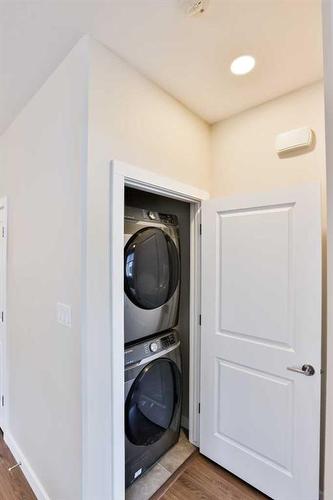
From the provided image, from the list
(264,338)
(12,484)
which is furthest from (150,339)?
(12,484)

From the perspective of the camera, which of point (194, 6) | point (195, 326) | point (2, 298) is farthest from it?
point (2, 298)

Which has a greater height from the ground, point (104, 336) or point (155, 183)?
point (155, 183)

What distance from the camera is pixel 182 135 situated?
1768 millimetres

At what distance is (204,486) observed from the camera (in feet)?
5.43

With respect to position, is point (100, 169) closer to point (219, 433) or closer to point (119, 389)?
point (119, 389)

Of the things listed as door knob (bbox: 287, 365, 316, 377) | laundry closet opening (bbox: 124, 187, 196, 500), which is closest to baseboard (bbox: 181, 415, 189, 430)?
laundry closet opening (bbox: 124, 187, 196, 500)

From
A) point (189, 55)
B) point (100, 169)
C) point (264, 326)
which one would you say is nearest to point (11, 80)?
point (100, 169)

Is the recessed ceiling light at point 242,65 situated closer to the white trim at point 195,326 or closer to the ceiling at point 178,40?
the ceiling at point 178,40

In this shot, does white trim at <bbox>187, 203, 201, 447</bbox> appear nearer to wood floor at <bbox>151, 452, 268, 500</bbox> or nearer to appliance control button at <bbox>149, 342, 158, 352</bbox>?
wood floor at <bbox>151, 452, 268, 500</bbox>

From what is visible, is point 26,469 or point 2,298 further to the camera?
point 2,298

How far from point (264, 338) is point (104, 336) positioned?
1.00 metres

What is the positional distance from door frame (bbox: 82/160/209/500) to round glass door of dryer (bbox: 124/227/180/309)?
266 millimetres

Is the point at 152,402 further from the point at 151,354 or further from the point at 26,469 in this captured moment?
the point at 26,469

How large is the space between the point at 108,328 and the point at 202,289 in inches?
34.4
